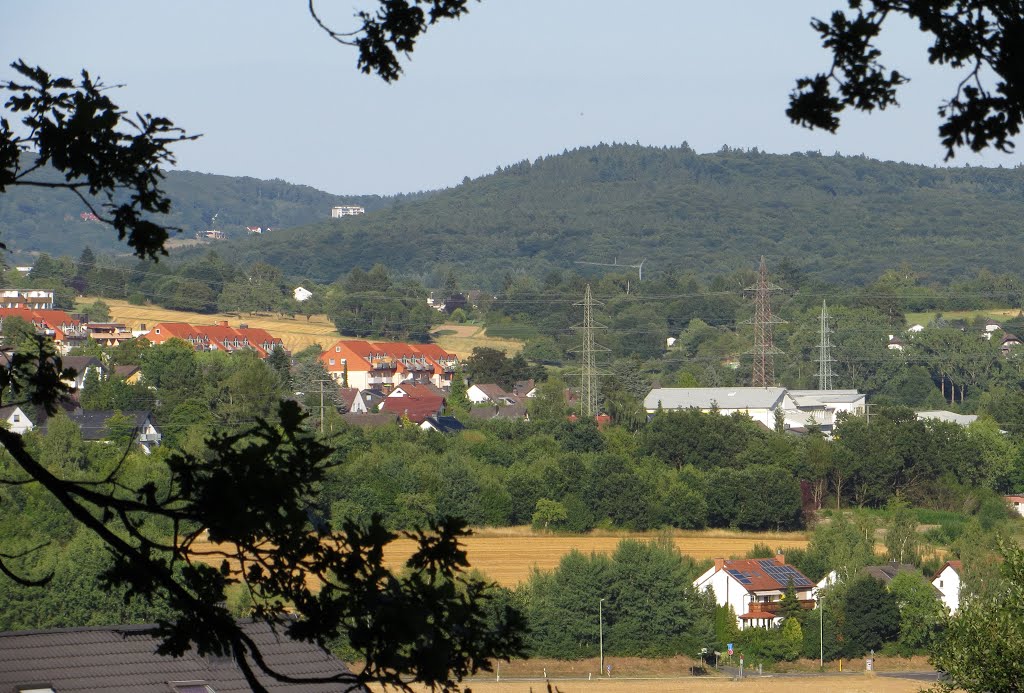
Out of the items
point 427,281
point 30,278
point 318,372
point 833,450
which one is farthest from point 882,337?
point 427,281

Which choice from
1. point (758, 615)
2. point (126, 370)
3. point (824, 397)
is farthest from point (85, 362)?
point (758, 615)

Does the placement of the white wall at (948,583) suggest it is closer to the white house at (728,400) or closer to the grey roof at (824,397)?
the white house at (728,400)

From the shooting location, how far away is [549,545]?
1716 inches

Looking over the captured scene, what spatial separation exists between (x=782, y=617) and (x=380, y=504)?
13.9m

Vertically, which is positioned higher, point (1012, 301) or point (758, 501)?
point (1012, 301)

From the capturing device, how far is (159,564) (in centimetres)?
445

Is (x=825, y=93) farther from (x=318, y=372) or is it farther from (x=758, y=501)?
(x=318, y=372)

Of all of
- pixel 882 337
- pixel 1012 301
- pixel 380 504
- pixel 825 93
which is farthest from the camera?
pixel 1012 301

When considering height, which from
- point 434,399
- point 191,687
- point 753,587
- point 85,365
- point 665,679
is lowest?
point 665,679

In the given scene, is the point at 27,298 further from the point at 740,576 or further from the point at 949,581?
the point at 949,581

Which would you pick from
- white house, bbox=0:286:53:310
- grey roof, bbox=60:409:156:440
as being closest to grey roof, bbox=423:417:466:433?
grey roof, bbox=60:409:156:440

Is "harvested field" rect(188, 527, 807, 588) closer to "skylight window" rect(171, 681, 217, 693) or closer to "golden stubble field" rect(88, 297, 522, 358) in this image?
"skylight window" rect(171, 681, 217, 693)

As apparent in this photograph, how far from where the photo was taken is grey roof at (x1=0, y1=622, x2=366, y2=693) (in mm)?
11469

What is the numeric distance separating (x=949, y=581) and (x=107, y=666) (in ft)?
96.8
